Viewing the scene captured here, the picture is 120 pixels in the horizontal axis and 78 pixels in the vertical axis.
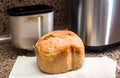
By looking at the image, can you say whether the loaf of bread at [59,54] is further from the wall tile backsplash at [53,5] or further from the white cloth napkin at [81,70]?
the wall tile backsplash at [53,5]

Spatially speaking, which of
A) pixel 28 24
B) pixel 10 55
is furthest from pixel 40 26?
pixel 10 55

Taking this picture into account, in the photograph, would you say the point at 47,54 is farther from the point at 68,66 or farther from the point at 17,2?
the point at 17,2

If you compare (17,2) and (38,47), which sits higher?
(17,2)

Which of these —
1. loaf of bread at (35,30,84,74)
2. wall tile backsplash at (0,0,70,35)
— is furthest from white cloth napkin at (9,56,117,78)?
wall tile backsplash at (0,0,70,35)

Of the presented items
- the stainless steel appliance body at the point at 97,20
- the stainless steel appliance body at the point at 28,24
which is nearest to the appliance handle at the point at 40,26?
the stainless steel appliance body at the point at 28,24

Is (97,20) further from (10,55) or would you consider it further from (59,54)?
(10,55)

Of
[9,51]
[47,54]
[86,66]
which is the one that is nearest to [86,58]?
[86,66]
